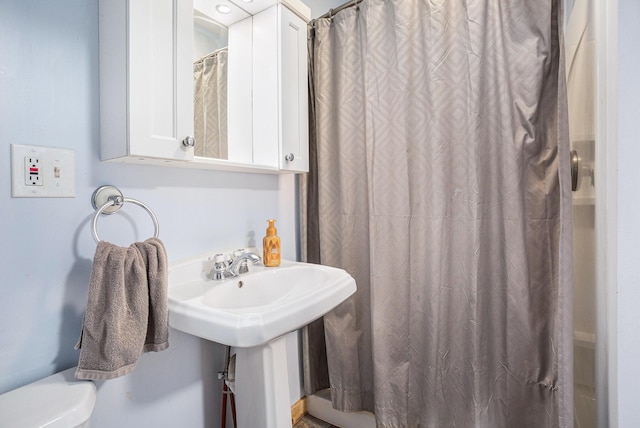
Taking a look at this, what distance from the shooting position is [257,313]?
0.75 metres

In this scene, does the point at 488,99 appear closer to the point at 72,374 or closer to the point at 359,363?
the point at 359,363

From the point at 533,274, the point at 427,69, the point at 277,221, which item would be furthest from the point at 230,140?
the point at 533,274

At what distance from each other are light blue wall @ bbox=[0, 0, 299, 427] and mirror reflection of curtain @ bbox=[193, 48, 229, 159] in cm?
16

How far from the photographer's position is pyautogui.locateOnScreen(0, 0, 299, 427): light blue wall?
0.76 m

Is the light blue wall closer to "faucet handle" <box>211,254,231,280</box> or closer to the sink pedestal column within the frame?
"faucet handle" <box>211,254,231,280</box>

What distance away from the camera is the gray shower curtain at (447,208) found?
1.07 metres

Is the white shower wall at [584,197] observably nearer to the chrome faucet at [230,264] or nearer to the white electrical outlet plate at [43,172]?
the chrome faucet at [230,264]

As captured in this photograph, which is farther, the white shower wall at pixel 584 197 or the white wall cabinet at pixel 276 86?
the white wall cabinet at pixel 276 86

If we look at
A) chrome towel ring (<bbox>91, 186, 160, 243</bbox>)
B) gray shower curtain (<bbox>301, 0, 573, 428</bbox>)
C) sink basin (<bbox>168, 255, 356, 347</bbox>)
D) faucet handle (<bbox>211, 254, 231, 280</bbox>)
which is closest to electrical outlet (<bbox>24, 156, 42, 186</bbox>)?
chrome towel ring (<bbox>91, 186, 160, 243</bbox>)

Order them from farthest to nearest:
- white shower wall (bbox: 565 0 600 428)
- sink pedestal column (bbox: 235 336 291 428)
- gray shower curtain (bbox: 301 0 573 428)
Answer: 1. gray shower curtain (bbox: 301 0 573 428)
2. sink pedestal column (bbox: 235 336 291 428)
3. white shower wall (bbox: 565 0 600 428)

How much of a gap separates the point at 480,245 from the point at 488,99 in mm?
544

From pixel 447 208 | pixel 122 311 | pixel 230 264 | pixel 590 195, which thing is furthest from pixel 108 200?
pixel 590 195

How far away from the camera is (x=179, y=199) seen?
1109 millimetres

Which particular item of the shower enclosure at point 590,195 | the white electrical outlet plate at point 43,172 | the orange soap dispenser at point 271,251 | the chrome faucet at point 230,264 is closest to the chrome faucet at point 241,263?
the chrome faucet at point 230,264
